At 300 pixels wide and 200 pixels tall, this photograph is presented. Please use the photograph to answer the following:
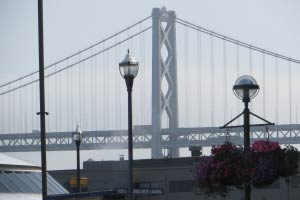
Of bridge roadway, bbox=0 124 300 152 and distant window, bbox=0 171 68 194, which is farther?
bridge roadway, bbox=0 124 300 152

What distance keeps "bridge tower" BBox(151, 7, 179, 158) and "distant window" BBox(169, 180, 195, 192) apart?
82275mm

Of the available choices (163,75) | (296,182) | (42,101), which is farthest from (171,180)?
(163,75)

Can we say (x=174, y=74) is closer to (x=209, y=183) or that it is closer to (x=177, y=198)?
(x=177, y=198)

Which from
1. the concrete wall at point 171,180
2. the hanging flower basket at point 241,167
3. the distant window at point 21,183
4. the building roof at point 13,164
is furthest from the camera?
the concrete wall at point 171,180

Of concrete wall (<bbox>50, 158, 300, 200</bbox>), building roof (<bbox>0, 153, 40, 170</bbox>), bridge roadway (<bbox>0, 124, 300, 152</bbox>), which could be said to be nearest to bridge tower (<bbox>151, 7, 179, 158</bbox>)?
bridge roadway (<bbox>0, 124, 300, 152</bbox>)

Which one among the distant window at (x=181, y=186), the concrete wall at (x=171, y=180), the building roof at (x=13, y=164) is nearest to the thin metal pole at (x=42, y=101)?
the building roof at (x=13, y=164)

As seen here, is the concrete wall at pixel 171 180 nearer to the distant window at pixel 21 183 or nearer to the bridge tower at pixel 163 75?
the distant window at pixel 21 183

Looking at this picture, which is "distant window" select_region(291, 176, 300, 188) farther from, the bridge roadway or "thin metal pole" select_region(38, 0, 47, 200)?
the bridge roadway

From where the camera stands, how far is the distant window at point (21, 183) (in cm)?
3275

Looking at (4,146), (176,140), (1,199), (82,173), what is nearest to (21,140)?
(4,146)

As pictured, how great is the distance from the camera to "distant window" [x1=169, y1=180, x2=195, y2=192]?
210ft

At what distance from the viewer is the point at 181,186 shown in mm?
64562

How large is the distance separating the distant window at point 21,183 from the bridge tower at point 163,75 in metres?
112

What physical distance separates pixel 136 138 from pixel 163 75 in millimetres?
15607
